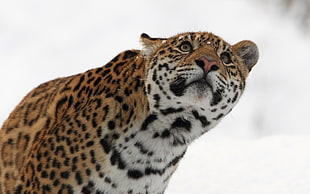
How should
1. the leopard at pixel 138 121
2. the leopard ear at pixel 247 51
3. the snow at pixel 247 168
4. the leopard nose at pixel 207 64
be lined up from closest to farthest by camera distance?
the leopard nose at pixel 207 64 → the leopard at pixel 138 121 → the leopard ear at pixel 247 51 → the snow at pixel 247 168

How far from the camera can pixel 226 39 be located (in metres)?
19.6

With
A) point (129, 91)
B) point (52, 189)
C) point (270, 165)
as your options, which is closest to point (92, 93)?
point (129, 91)

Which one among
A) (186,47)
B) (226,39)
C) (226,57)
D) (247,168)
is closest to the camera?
(186,47)

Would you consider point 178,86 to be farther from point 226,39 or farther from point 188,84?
point 226,39

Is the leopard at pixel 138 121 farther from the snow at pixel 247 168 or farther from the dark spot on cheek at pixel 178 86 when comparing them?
the snow at pixel 247 168

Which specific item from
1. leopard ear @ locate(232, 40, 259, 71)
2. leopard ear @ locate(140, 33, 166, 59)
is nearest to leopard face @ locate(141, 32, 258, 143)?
leopard ear @ locate(140, 33, 166, 59)

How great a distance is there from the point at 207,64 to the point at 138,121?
76cm

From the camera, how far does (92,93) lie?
6.50 meters

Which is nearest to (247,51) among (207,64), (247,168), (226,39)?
(207,64)

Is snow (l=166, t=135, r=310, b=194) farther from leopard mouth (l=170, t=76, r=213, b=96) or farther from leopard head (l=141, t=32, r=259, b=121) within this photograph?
leopard mouth (l=170, t=76, r=213, b=96)

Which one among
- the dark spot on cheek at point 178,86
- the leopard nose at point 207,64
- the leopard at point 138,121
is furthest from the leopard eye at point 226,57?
the dark spot on cheek at point 178,86

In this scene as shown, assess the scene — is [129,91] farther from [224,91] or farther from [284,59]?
[284,59]

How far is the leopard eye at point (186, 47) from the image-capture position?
245 inches

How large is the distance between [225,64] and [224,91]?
291 mm
